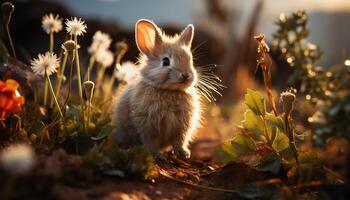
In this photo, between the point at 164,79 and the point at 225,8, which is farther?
the point at 225,8

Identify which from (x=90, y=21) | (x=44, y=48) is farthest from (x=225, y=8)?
(x=44, y=48)

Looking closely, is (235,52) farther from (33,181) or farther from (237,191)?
(33,181)

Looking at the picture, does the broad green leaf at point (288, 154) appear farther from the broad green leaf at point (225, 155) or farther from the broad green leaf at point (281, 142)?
the broad green leaf at point (225, 155)

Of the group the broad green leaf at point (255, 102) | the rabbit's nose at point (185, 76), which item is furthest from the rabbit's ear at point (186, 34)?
the broad green leaf at point (255, 102)

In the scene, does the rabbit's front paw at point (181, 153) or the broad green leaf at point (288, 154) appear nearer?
the broad green leaf at point (288, 154)

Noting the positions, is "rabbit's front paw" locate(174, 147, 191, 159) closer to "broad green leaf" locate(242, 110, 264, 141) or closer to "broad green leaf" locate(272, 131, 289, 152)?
"broad green leaf" locate(242, 110, 264, 141)

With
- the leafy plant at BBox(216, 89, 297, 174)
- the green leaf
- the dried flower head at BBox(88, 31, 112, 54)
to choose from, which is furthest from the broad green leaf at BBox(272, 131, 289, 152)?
the dried flower head at BBox(88, 31, 112, 54)
